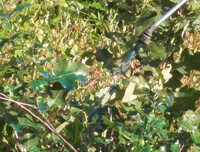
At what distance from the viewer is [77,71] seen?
5.00 ft

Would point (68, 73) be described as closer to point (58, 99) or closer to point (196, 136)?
point (58, 99)

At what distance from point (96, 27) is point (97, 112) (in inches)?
116

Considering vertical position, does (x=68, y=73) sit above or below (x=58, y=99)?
above

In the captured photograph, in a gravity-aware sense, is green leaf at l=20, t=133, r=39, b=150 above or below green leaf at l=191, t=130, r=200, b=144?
below

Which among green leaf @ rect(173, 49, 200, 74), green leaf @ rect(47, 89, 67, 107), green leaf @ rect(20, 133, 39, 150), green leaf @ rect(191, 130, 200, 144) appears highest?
green leaf @ rect(173, 49, 200, 74)

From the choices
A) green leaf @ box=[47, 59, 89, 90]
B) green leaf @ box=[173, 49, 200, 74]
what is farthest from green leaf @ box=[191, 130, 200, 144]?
green leaf @ box=[47, 59, 89, 90]

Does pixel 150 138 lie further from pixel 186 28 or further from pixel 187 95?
pixel 186 28

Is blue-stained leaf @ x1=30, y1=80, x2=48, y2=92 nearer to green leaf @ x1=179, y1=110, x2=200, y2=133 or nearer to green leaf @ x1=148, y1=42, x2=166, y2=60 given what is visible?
green leaf @ x1=148, y1=42, x2=166, y2=60

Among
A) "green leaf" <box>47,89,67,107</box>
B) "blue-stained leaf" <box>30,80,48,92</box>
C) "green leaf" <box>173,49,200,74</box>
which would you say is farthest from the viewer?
"green leaf" <box>173,49,200,74</box>

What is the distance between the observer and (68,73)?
1514 mm

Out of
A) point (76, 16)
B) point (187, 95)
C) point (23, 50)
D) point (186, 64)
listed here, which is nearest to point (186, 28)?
point (186, 64)

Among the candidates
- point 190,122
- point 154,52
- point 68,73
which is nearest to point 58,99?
point 68,73

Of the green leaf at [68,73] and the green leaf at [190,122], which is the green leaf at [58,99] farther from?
the green leaf at [190,122]

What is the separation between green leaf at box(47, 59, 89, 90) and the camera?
149cm
